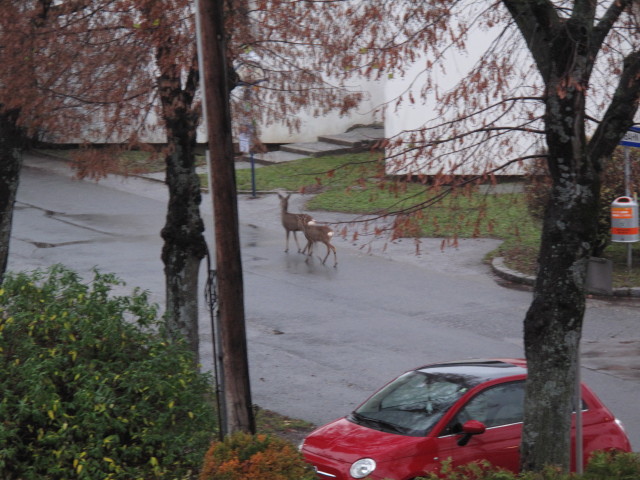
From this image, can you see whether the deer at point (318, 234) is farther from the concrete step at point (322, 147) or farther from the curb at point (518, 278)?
the concrete step at point (322, 147)

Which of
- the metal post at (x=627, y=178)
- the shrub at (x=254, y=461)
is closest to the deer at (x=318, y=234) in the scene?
the metal post at (x=627, y=178)

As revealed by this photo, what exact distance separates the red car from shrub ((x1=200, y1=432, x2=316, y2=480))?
1456mm

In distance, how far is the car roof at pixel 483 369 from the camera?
31.4 ft

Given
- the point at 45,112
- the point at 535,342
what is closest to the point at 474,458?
the point at 535,342

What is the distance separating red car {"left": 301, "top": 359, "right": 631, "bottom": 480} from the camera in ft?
28.7

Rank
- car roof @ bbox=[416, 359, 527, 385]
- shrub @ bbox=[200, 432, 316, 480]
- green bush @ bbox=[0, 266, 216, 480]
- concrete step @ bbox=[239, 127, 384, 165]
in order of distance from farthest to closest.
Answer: concrete step @ bbox=[239, 127, 384, 165]
car roof @ bbox=[416, 359, 527, 385]
green bush @ bbox=[0, 266, 216, 480]
shrub @ bbox=[200, 432, 316, 480]

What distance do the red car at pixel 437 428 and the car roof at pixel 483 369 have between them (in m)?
0.01

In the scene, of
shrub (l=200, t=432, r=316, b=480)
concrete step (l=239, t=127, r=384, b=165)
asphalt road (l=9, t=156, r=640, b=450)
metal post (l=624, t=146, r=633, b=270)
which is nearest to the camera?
shrub (l=200, t=432, r=316, b=480)

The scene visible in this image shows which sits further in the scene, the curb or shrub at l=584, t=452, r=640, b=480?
the curb

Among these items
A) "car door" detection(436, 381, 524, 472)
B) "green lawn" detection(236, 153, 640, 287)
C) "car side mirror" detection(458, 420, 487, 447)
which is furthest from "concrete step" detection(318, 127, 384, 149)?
"car side mirror" detection(458, 420, 487, 447)

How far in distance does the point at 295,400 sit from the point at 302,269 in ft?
25.5

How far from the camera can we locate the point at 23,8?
13.4m

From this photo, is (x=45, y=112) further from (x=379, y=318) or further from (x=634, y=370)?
(x=634, y=370)

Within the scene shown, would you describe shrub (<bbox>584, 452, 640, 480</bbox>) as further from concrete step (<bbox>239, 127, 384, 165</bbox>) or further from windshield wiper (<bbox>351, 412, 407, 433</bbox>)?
concrete step (<bbox>239, 127, 384, 165</bbox>)
